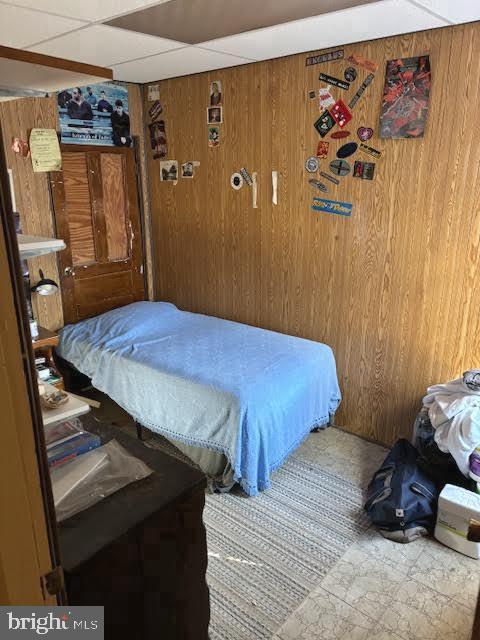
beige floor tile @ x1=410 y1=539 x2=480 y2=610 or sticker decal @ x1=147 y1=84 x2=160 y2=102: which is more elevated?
sticker decal @ x1=147 y1=84 x2=160 y2=102

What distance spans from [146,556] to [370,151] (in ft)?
8.34

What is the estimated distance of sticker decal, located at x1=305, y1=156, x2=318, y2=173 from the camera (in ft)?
10.1

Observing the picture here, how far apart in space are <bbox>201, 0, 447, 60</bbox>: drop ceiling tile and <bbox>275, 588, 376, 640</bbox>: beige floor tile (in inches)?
99.2

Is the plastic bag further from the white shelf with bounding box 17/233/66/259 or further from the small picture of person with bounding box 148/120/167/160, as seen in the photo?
the small picture of person with bounding box 148/120/167/160

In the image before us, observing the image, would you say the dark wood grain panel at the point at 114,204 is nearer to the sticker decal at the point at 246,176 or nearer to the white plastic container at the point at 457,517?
the sticker decal at the point at 246,176

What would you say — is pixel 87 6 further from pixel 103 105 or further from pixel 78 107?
pixel 103 105

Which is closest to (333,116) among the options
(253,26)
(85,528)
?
(253,26)

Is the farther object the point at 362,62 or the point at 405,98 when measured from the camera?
the point at 362,62

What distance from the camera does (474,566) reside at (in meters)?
2.16

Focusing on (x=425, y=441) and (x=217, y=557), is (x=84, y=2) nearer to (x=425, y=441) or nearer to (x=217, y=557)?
(x=217, y=557)

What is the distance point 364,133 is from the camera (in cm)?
285

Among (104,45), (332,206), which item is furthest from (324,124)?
(104,45)

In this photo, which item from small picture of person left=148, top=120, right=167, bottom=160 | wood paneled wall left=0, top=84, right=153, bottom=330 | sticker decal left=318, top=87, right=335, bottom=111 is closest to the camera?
sticker decal left=318, top=87, right=335, bottom=111

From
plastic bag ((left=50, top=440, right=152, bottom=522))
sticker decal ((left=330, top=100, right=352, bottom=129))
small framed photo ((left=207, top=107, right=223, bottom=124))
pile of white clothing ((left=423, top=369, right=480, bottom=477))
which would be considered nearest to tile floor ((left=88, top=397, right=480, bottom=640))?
pile of white clothing ((left=423, top=369, right=480, bottom=477))
